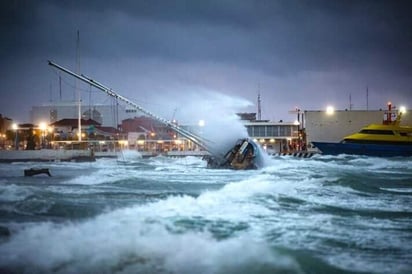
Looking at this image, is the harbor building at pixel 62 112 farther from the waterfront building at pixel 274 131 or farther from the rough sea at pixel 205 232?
the rough sea at pixel 205 232

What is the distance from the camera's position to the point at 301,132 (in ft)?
243

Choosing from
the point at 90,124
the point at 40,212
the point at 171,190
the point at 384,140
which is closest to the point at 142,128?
the point at 90,124

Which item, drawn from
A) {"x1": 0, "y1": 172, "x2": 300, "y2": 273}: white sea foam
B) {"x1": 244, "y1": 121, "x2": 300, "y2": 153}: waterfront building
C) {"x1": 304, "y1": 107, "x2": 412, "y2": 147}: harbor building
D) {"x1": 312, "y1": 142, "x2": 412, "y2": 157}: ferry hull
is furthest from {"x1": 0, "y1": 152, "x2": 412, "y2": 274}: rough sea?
{"x1": 244, "y1": 121, "x2": 300, "y2": 153}: waterfront building

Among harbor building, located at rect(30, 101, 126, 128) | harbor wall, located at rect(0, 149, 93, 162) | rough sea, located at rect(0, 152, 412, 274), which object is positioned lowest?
rough sea, located at rect(0, 152, 412, 274)

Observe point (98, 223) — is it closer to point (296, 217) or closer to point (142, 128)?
point (296, 217)

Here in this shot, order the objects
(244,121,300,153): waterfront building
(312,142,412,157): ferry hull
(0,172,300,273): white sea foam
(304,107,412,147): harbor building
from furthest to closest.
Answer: (244,121,300,153): waterfront building, (304,107,412,147): harbor building, (312,142,412,157): ferry hull, (0,172,300,273): white sea foam

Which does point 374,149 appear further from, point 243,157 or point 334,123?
point 243,157

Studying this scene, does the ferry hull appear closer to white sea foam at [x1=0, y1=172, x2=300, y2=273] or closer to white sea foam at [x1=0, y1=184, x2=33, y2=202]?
white sea foam at [x1=0, y1=184, x2=33, y2=202]

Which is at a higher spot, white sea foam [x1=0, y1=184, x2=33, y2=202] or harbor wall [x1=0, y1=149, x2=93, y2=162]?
harbor wall [x1=0, y1=149, x2=93, y2=162]

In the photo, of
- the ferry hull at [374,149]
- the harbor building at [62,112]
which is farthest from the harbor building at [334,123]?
the harbor building at [62,112]

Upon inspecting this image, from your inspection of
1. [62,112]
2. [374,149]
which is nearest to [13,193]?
[374,149]

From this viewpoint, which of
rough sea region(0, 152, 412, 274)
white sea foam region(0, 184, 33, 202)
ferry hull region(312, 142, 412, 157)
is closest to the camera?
rough sea region(0, 152, 412, 274)

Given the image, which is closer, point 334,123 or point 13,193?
point 13,193

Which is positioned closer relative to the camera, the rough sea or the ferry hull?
the rough sea
